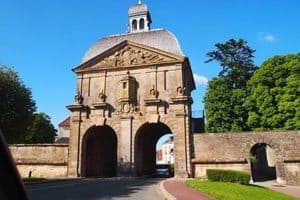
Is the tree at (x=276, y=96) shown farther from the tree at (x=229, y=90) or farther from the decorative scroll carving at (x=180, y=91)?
the decorative scroll carving at (x=180, y=91)

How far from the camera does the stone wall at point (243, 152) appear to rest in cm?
2415

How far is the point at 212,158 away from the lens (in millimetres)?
24781

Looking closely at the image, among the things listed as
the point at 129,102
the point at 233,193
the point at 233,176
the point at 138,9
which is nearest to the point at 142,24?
the point at 138,9

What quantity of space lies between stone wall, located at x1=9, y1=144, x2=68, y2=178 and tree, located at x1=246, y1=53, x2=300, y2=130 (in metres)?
19.4

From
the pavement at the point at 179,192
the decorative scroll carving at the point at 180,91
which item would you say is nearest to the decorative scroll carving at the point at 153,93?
the decorative scroll carving at the point at 180,91

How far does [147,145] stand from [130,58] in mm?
9388

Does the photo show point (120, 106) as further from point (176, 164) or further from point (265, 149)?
point (265, 149)

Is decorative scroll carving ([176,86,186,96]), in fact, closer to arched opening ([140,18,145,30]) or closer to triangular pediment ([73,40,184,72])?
triangular pediment ([73,40,184,72])

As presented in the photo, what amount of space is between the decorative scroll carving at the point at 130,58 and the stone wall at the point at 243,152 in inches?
326

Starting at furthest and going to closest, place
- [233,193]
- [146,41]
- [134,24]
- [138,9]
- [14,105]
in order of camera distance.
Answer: [138,9] < [134,24] < [146,41] < [14,105] < [233,193]

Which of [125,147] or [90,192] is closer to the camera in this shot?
[90,192]

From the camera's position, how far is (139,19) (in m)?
35.5

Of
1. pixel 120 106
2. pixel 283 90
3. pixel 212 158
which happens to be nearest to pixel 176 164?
pixel 212 158

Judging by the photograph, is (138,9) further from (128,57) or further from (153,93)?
(153,93)
